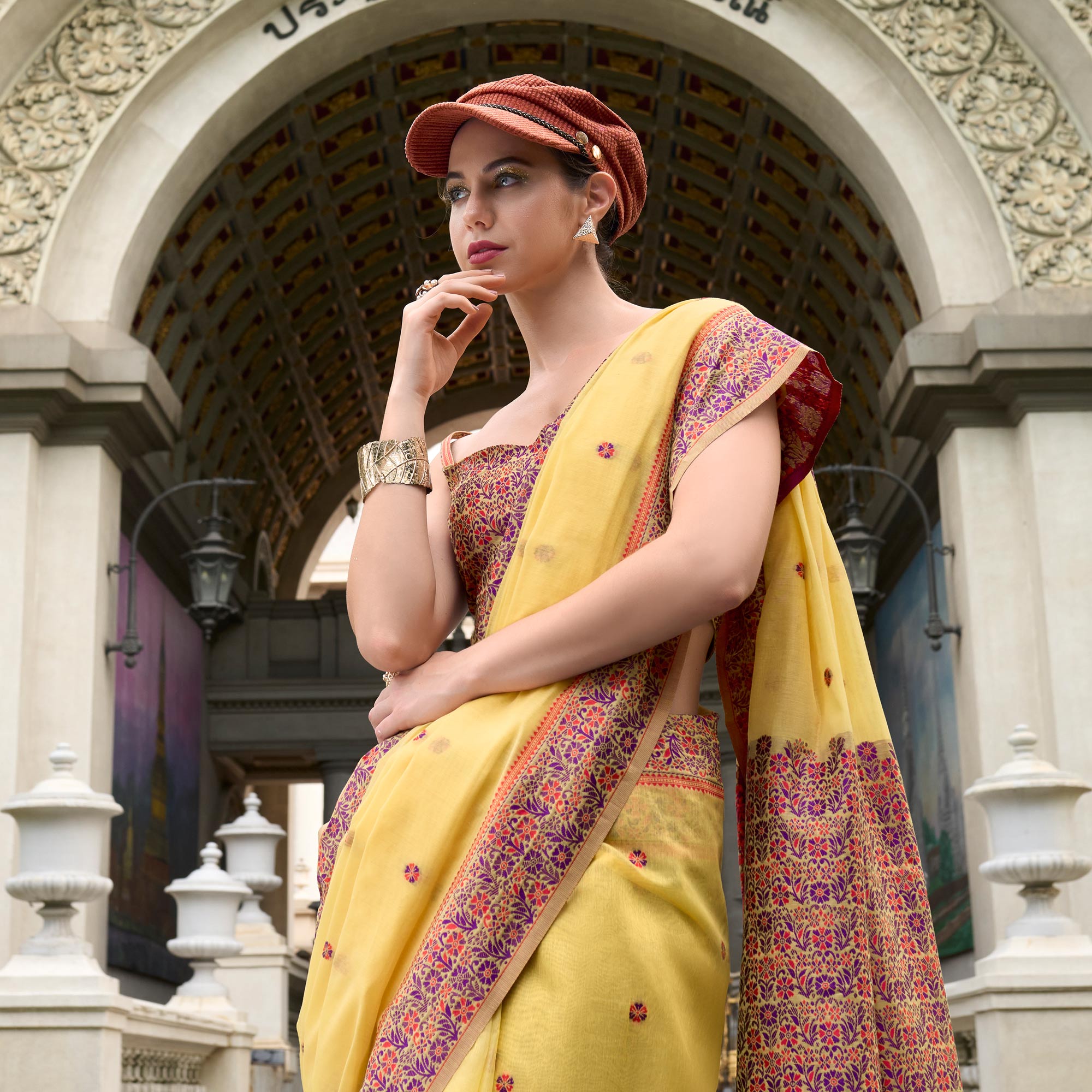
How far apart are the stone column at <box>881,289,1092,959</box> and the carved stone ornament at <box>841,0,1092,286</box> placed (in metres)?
0.48

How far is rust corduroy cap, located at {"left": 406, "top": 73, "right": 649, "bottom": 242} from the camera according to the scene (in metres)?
2.28

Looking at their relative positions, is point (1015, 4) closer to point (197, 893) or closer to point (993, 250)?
point (993, 250)


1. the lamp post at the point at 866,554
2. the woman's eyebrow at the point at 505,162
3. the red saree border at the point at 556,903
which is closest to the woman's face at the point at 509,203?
the woman's eyebrow at the point at 505,162

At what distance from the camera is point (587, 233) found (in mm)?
2389

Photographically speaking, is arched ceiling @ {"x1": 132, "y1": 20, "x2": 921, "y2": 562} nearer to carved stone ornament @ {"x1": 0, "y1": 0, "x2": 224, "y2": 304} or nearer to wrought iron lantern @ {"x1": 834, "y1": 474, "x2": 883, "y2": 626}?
carved stone ornament @ {"x1": 0, "y1": 0, "x2": 224, "y2": 304}

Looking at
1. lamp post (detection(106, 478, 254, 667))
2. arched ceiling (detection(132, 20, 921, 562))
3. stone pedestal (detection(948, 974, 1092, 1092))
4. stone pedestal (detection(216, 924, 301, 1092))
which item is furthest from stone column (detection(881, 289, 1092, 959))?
lamp post (detection(106, 478, 254, 667))

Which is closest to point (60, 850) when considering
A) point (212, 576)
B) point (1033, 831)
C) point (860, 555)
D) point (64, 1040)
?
point (64, 1040)

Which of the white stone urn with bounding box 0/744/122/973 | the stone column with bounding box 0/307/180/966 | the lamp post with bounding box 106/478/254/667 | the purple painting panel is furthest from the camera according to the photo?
the purple painting panel

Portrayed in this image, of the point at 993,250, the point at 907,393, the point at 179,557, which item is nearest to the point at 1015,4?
the point at 993,250

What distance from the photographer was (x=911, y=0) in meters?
14.0

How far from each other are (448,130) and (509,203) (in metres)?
0.16

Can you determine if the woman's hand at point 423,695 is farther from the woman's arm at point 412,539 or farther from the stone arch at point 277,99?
the stone arch at point 277,99

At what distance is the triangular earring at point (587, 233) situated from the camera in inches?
94.0

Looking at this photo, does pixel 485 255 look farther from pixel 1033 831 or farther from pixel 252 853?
pixel 252 853
